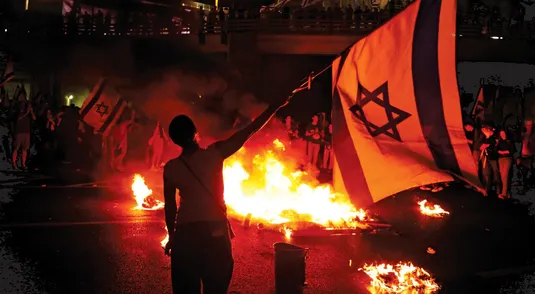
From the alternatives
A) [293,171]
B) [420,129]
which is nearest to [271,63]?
[293,171]

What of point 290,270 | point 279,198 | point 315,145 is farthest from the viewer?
point 315,145

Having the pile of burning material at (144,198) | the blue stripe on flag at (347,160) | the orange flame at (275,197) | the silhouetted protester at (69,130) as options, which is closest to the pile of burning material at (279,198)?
the orange flame at (275,197)

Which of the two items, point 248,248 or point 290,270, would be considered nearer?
point 290,270

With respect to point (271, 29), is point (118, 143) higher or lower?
lower

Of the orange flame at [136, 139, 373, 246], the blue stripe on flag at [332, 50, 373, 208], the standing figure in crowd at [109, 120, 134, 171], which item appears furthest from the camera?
the standing figure in crowd at [109, 120, 134, 171]

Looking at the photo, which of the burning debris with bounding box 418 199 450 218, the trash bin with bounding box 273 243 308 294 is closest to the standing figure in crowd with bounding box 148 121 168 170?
the burning debris with bounding box 418 199 450 218

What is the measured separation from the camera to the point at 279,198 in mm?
8391

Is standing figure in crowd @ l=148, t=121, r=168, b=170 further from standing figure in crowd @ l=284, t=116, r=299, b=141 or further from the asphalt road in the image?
standing figure in crowd @ l=284, t=116, r=299, b=141

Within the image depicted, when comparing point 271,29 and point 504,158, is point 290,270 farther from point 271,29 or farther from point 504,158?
point 271,29

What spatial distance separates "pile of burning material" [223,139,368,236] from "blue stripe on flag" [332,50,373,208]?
10.6ft

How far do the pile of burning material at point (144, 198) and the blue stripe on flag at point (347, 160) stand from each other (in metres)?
5.28

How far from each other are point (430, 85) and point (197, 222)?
70.9 inches

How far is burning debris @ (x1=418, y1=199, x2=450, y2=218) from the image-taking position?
880 centimetres

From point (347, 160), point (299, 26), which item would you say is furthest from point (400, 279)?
point (299, 26)
